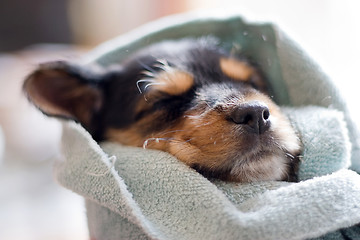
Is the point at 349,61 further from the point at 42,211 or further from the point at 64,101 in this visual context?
the point at 42,211

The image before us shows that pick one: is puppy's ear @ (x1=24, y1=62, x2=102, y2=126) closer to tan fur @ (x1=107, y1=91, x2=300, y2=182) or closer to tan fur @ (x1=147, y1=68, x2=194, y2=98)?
tan fur @ (x1=147, y1=68, x2=194, y2=98)

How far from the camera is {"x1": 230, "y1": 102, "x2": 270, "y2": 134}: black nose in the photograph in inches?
32.4

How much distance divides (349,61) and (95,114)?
1.10m

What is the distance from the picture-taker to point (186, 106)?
1055mm

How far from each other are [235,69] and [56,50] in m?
2.26

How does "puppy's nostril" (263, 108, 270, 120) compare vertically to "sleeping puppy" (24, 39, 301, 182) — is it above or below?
above

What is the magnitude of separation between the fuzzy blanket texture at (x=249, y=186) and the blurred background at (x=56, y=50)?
98mm

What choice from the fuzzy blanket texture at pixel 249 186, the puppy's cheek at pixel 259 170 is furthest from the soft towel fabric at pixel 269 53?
the puppy's cheek at pixel 259 170

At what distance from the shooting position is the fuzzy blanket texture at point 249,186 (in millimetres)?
680

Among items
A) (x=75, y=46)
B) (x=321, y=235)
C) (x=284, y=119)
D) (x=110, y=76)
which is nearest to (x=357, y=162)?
(x=284, y=119)

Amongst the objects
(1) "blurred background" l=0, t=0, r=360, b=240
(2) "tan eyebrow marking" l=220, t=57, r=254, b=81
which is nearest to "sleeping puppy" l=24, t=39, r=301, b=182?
(2) "tan eyebrow marking" l=220, t=57, r=254, b=81

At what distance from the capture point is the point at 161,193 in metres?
0.81

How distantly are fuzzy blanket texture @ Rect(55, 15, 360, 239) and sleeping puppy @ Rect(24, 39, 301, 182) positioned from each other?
5 cm

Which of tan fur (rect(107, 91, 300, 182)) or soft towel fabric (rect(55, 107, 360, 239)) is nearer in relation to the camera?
soft towel fabric (rect(55, 107, 360, 239))
